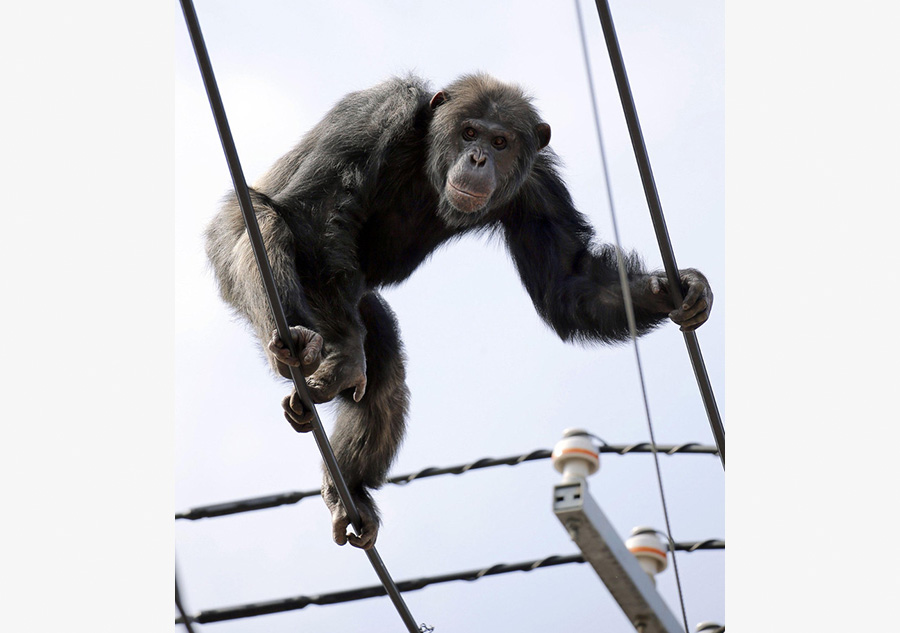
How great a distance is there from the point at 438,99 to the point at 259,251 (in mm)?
2683

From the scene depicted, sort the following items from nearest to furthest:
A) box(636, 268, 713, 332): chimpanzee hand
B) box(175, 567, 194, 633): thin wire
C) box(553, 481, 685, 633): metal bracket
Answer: box(553, 481, 685, 633): metal bracket, box(636, 268, 713, 332): chimpanzee hand, box(175, 567, 194, 633): thin wire

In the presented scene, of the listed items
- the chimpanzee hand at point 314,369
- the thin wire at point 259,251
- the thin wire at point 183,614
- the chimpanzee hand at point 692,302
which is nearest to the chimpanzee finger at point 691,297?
the chimpanzee hand at point 692,302

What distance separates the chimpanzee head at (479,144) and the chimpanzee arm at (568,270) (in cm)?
26

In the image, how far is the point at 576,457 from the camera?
2752 mm

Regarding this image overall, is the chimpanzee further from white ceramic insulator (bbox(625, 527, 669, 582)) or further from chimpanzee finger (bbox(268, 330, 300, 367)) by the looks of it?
white ceramic insulator (bbox(625, 527, 669, 582))

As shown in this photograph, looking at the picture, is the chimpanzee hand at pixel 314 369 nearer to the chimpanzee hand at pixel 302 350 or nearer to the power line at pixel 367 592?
the chimpanzee hand at pixel 302 350

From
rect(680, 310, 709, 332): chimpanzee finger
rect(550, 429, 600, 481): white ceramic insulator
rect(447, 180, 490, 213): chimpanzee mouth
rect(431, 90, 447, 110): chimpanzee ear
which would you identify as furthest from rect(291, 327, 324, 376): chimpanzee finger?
rect(550, 429, 600, 481): white ceramic insulator

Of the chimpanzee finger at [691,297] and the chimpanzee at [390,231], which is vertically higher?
the chimpanzee at [390,231]

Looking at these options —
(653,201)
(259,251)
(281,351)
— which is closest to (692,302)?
(653,201)

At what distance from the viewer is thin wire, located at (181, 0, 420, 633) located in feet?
12.0

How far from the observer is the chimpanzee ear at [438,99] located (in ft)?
21.4

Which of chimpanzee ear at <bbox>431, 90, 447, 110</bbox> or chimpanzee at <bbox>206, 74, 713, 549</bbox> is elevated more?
chimpanzee ear at <bbox>431, 90, 447, 110</bbox>

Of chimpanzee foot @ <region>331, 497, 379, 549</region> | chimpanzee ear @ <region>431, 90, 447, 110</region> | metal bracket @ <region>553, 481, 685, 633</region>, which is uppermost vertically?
chimpanzee ear @ <region>431, 90, 447, 110</region>

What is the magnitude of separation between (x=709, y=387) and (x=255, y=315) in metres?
2.41
